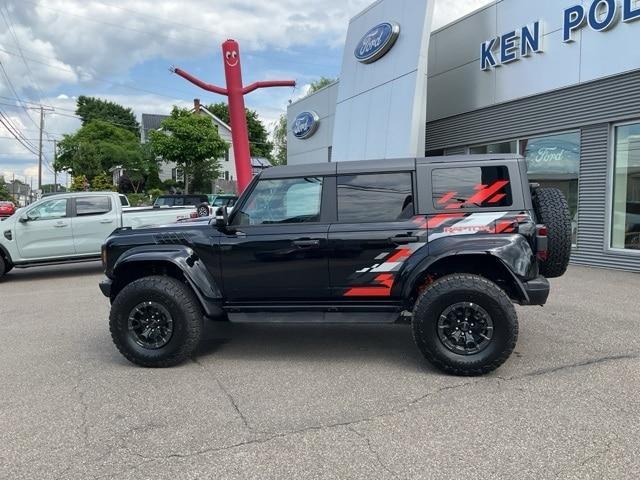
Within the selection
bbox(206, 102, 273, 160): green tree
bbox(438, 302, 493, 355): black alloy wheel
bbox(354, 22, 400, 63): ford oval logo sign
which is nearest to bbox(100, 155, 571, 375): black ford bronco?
bbox(438, 302, 493, 355): black alloy wheel

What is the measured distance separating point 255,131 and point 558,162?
63.2m

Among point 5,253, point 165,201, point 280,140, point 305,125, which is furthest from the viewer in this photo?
point 280,140

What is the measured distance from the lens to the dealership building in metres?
9.92

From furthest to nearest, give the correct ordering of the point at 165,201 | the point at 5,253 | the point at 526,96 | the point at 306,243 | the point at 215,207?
the point at 165,201 < the point at 215,207 < the point at 526,96 < the point at 5,253 < the point at 306,243

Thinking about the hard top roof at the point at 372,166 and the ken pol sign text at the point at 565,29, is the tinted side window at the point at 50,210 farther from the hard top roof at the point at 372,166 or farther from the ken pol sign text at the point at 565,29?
the ken pol sign text at the point at 565,29

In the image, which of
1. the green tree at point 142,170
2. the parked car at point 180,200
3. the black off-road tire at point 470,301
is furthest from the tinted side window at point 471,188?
the green tree at point 142,170

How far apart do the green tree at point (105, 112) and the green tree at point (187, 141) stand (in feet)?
136

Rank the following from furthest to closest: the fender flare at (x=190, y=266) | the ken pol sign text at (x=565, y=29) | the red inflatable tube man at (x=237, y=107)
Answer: the red inflatable tube man at (x=237, y=107) → the ken pol sign text at (x=565, y=29) → the fender flare at (x=190, y=266)

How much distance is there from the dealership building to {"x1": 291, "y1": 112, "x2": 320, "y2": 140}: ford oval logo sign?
4704 mm

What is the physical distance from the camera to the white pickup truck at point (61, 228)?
11.0 metres

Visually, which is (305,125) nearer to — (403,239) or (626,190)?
(626,190)

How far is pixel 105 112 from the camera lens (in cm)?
7656

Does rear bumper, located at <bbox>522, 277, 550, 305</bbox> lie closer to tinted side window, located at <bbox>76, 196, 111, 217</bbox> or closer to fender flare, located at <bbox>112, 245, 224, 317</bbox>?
fender flare, located at <bbox>112, 245, 224, 317</bbox>

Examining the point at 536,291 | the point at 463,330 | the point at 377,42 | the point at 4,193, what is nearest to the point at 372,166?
the point at 463,330
